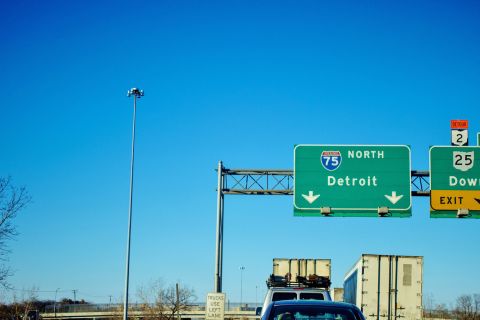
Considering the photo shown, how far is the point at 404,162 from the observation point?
2723cm

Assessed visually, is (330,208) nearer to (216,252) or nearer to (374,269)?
(374,269)

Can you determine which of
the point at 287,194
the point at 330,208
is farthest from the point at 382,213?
the point at 287,194

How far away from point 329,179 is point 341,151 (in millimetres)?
1170

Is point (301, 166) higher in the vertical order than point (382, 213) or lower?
higher

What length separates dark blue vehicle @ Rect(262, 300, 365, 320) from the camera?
9.49 metres

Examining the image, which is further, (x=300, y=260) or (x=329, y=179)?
(x=300, y=260)

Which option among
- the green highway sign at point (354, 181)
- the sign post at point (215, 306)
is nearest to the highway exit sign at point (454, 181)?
the green highway sign at point (354, 181)

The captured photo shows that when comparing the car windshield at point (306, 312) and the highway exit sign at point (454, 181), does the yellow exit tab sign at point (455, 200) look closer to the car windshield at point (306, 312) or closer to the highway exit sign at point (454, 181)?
the highway exit sign at point (454, 181)

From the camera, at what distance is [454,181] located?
2684 centimetres

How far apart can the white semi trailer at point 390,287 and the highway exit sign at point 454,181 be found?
2721 millimetres

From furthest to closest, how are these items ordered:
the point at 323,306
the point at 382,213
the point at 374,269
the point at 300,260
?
the point at 300,260 → the point at 382,213 → the point at 374,269 → the point at 323,306

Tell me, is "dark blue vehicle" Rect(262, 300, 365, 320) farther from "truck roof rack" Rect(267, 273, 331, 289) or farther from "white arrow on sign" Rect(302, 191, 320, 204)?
"white arrow on sign" Rect(302, 191, 320, 204)

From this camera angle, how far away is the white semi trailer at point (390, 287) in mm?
24594

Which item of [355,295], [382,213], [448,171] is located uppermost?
[448,171]
